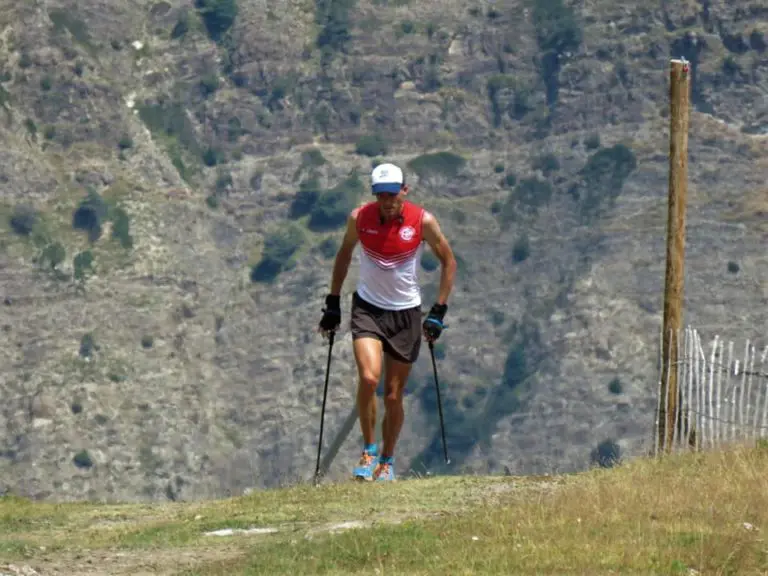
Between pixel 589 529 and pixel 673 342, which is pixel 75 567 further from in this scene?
pixel 673 342

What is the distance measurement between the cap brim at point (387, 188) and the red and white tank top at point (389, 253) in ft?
0.67

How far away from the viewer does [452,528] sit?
17.1 metres

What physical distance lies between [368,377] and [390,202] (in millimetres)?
1398

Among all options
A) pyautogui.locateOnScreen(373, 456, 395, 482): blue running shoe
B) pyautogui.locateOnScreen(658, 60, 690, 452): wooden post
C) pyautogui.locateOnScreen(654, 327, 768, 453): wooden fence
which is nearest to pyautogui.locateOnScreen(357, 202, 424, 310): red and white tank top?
pyautogui.locateOnScreen(373, 456, 395, 482): blue running shoe

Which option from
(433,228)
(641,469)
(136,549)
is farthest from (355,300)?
(136,549)

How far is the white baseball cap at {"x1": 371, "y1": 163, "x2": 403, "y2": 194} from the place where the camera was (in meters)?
20.6

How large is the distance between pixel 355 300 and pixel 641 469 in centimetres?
282

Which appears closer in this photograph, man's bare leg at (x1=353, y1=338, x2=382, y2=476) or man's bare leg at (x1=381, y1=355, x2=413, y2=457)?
man's bare leg at (x1=353, y1=338, x2=382, y2=476)

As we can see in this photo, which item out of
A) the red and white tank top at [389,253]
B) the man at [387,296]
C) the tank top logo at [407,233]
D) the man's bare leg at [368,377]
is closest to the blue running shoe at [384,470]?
the man at [387,296]

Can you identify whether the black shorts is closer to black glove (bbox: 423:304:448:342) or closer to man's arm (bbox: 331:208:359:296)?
black glove (bbox: 423:304:448:342)

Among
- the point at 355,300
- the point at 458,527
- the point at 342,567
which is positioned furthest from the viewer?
the point at 355,300

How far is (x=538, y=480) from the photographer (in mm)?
20734

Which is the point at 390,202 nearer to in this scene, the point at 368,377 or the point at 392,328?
the point at 392,328

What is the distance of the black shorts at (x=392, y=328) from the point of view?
69.3 feet
